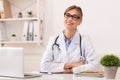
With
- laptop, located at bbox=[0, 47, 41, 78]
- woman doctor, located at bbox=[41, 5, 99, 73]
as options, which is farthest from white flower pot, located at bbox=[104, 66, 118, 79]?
woman doctor, located at bbox=[41, 5, 99, 73]

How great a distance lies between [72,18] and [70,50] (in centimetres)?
36

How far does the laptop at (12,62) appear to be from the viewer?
1.77 metres

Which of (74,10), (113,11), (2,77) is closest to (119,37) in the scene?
(113,11)

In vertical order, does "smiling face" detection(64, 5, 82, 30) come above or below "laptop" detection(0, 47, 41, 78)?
above

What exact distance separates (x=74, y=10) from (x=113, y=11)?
2.68 ft

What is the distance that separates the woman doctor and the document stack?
0.93 m

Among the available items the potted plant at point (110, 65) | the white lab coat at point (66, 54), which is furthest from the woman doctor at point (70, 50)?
the potted plant at point (110, 65)

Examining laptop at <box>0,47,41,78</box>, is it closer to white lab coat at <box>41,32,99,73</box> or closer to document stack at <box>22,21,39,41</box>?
white lab coat at <box>41,32,99,73</box>

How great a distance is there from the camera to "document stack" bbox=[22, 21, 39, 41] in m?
A: 3.82

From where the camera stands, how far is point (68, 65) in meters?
2.72

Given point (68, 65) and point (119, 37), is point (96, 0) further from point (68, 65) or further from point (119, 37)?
point (68, 65)

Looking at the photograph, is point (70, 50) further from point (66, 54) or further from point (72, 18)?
point (72, 18)

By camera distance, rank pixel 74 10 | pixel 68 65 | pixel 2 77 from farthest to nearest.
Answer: pixel 74 10, pixel 68 65, pixel 2 77

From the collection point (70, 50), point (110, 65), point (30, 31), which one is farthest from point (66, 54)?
point (30, 31)
